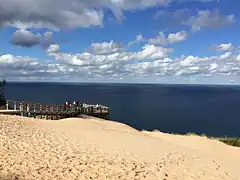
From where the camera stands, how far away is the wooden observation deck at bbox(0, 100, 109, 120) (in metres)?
32.1

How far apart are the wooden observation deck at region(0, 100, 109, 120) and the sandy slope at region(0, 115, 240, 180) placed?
1201cm

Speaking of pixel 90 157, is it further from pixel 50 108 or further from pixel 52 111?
pixel 50 108

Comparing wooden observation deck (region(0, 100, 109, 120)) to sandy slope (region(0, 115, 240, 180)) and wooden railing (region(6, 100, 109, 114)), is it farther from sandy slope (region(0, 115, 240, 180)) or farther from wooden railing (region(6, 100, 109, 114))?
sandy slope (region(0, 115, 240, 180))

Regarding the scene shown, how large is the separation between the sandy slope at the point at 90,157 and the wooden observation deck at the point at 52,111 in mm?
12011

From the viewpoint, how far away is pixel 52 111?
34188 mm

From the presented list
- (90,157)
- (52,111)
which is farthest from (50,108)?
(90,157)

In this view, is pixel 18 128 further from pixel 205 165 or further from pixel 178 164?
pixel 205 165

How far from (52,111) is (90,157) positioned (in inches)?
880

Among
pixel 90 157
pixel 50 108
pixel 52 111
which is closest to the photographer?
pixel 90 157

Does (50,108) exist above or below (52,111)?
above

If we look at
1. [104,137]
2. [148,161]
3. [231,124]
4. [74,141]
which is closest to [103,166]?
[148,161]

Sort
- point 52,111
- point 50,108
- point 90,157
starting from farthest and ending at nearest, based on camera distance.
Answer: point 50,108, point 52,111, point 90,157

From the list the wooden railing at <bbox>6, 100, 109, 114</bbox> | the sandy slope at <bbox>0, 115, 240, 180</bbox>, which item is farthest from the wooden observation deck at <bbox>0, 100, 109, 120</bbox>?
the sandy slope at <bbox>0, 115, 240, 180</bbox>

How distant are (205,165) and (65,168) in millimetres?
7454
